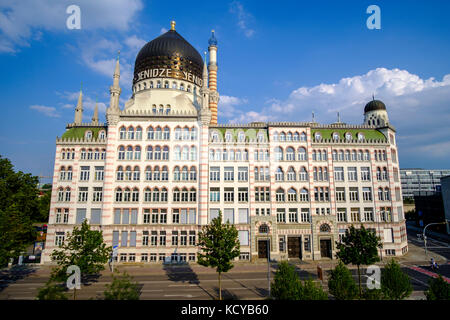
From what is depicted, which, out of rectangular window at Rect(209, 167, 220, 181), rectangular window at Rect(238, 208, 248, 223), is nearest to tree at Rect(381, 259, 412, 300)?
rectangular window at Rect(238, 208, 248, 223)

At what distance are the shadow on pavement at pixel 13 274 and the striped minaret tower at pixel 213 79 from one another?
45863 mm

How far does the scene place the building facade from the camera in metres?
47.1

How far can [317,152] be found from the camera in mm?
51906

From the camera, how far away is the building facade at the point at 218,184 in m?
47.1

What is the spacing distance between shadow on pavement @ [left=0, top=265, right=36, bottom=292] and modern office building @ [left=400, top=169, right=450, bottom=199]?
184861 mm

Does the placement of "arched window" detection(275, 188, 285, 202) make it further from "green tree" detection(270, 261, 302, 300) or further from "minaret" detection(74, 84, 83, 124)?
"minaret" detection(74, 84, 83, 124)

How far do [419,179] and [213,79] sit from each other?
164 metres

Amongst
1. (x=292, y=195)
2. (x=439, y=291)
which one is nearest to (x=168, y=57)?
(x=292, y=195)

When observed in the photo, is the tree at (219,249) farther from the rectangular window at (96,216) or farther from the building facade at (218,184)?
the rectangular window at (96,216)

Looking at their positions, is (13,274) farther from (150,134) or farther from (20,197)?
(150,134)

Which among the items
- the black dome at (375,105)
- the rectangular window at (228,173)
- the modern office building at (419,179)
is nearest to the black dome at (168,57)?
the rectangular window at (228,173)

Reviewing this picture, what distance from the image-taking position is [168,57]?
59.4 m
